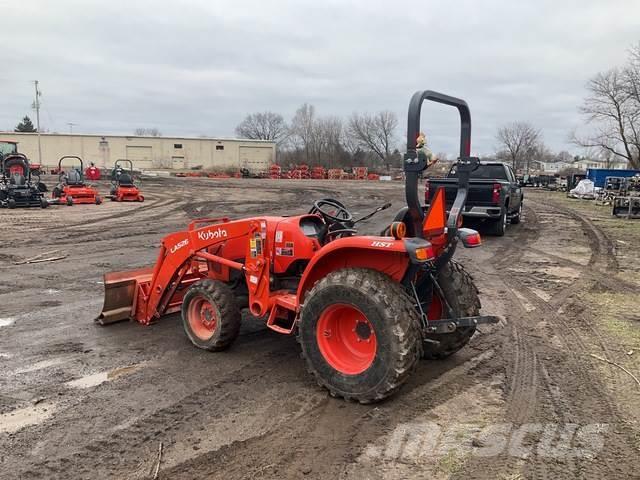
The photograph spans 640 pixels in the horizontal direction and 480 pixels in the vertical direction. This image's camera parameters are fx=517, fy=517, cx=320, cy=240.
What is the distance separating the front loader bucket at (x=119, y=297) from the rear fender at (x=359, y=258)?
247 cm

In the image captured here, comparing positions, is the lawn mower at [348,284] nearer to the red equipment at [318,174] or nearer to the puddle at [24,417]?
the puddle at [24,417]

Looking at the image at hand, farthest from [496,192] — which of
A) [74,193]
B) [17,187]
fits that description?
[17,187]

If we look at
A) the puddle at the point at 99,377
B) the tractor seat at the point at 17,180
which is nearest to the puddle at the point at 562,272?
the puddle at the point at 99,377

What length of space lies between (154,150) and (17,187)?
47.7 m

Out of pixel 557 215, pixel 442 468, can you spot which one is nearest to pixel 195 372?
pixel 442 468

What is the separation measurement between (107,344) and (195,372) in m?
→ 1.27

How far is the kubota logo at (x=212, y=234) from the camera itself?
192 inches

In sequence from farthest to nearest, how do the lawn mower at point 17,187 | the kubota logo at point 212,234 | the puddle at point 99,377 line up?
the lawn mower at point 17,187
the kubota logo at point 212,234
the puddle at point 99,377

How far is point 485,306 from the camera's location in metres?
6.58

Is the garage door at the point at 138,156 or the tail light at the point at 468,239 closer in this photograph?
the tail light at the point at 468,239

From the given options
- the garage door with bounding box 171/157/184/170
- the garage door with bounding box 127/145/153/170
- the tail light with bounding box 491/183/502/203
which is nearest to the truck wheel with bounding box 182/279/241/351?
the tail light with bounding box 491/183/502/203

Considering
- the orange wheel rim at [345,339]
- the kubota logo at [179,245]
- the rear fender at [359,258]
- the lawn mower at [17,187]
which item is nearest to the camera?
the rear fender at [359,258]

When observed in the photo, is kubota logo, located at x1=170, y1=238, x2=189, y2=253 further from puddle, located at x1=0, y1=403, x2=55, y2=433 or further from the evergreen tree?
the evergreen tree

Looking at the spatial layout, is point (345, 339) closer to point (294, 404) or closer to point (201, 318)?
point (294, 404)
